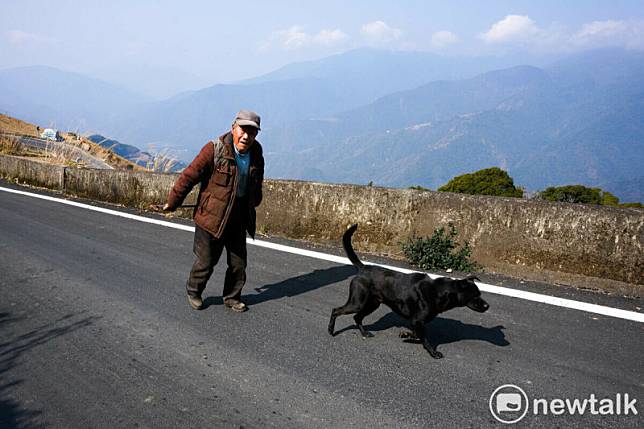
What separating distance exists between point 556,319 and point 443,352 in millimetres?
1356

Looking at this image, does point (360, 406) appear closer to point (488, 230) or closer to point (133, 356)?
point (133, 356)

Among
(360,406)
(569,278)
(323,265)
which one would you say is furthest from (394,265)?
(360,406)

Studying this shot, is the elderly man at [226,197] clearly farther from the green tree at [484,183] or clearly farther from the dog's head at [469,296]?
the green tree at [484,183]

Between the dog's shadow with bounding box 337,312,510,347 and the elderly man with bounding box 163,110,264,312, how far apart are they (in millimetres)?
1315

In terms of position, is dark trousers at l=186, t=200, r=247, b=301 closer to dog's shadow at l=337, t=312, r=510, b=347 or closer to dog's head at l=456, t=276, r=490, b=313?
dog's shadow at l=337, t=312, r=510, b=347

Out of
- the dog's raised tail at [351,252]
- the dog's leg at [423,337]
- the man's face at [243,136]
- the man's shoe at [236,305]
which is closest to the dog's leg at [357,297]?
the dog's raised tail at [351,252]

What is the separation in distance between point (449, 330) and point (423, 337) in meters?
0.61

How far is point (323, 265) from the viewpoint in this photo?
6.29m

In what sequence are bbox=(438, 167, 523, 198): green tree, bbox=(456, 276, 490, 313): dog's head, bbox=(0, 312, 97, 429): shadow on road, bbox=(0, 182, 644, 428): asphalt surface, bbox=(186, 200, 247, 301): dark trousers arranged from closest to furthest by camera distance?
bbox=(0, 312, 97, 429): shadow on road, bbox=(0, 182, 644, 428): asphalt surface, bbox=(456, 276, 490, 313): dog's head, bbox=(186, 200, 247, 301): dark trousers, bbox=(438, 167, 523, 198): green tree

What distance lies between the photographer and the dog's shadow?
412 cm

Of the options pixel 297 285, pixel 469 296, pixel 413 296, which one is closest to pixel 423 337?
pixel 413 296

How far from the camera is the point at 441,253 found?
6309mm

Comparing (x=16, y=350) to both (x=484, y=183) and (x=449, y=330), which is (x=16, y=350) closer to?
(x=449, y=330)

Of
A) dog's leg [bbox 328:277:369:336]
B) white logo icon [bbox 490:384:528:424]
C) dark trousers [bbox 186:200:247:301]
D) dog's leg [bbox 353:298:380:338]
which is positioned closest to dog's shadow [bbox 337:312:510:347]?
dog's leg [bbox 353:298:380:338]
